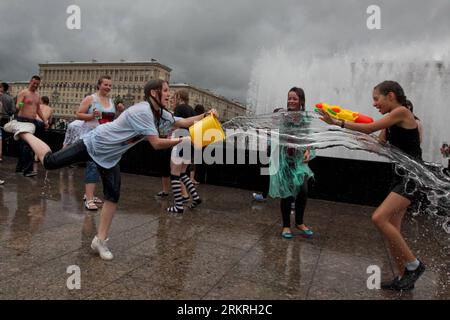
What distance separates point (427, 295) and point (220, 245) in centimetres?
217

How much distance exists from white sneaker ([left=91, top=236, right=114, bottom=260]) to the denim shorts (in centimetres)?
43

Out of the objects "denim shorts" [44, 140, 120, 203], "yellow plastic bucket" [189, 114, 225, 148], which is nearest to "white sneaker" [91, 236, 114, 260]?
"denim shorts" [44, 140, 120, 203]

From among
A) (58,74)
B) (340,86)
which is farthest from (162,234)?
(58,74)

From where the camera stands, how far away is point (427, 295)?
341 cm

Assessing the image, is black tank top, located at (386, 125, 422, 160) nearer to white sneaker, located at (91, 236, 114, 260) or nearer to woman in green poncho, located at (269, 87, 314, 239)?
woman in green poncho, located at (269, 87, 314, 239)

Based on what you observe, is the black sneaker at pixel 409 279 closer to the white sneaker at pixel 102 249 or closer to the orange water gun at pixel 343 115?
the orange water gun at pixel 343 115

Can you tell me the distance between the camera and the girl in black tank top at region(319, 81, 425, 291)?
137 inches

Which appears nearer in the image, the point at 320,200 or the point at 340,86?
the point at 320,200

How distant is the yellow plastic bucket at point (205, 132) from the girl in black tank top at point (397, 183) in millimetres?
1190

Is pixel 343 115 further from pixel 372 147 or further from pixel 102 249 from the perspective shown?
pixel 102 249

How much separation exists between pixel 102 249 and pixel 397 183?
2941 mm

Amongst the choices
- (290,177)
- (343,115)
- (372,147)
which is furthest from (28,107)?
(372,147)

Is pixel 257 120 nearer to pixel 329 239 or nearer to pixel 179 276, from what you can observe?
pixel 329 239
